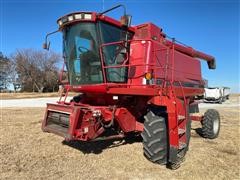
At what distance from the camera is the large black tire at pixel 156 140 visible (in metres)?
5.54

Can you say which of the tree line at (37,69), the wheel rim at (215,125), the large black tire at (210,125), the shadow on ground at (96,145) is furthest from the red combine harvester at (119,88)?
the tree line at (37,69)

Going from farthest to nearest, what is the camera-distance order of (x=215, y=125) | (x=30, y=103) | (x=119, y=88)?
(x=30, y=103) < (x=215, y=125) < (x=119, y=88)

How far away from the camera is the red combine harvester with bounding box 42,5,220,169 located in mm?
5582

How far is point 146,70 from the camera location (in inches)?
251

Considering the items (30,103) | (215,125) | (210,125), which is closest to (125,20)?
(210,125)

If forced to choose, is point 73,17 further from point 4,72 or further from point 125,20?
point 4,72

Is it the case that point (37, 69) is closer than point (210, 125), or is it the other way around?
point (210, 125)

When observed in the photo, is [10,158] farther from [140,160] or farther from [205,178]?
[205,178]

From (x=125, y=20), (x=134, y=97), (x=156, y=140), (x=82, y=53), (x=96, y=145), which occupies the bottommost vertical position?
(x=96, y=145)

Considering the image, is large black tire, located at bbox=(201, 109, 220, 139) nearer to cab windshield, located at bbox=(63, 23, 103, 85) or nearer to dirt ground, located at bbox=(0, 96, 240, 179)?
dirt ground, located at bbox=(0, 96, 240, 179)

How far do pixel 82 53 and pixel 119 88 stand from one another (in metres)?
1.27

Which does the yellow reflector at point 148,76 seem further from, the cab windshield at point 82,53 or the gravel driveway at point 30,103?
the gravel driveway at point 30,103

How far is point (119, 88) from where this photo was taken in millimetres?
6051

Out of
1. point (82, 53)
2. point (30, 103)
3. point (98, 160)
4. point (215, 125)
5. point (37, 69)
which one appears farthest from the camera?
point (37, 69)
